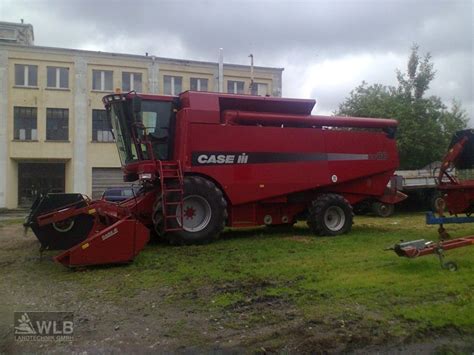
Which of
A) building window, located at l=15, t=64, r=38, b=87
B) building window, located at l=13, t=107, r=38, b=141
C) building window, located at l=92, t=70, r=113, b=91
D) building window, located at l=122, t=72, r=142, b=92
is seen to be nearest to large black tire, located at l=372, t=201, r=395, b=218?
building window, located at l=122, t=72, r=142, b=92

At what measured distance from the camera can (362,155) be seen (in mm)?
13617

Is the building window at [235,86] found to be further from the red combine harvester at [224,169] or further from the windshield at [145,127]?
the windshield at [145,127]

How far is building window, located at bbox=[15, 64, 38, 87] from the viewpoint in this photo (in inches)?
1516

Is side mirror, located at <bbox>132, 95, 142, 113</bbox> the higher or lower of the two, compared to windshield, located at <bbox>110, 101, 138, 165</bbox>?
higher

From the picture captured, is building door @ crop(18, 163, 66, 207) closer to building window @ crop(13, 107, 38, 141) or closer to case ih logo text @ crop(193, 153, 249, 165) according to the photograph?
building window @ crop(13, 107, 38, 141)

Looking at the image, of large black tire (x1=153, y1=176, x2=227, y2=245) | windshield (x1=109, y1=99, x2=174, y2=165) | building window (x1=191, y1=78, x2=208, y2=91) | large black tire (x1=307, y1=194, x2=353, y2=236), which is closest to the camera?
large black tire (x1=153, y1=176, x2=227, y2=245)

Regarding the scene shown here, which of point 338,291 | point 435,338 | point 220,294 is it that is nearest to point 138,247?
point 220,294

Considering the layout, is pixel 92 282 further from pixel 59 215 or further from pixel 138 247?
pixel 59 215

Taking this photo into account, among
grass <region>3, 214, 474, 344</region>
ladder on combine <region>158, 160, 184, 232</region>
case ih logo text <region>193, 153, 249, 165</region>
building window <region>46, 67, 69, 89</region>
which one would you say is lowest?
grass <region>3, 214, 474, 344</region>

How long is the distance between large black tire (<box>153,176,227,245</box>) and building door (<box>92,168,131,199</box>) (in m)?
29.7

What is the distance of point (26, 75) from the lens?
38625 millimetres

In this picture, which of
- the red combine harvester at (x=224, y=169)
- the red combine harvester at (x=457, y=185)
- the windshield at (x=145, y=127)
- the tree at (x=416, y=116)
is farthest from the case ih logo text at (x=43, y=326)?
the tree at (x=416, y=116)

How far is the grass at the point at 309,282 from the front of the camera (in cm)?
595

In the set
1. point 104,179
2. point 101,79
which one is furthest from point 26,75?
point 104,179
